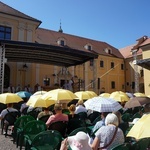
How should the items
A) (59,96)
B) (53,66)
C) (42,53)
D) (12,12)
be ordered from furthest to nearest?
(53,66)
(12,12)
(42,53)
(59,96)

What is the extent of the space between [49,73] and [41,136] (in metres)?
26.5

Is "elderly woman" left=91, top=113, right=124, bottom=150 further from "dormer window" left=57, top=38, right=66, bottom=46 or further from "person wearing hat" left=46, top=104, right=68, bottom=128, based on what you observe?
"dormer window" left=57, top=38, right=66, bottom=46

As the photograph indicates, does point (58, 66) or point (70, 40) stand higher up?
point (70, 40)

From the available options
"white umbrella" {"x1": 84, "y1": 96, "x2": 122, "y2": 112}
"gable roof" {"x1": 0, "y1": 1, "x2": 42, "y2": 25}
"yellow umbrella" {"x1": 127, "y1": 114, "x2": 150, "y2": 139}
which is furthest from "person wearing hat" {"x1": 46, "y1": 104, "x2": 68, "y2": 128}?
"gable roof" {"x1": 0, "y1": 1, "x2": 42, "y2": 25}

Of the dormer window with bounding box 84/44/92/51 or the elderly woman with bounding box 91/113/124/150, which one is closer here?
the elderly woman with bounding box 91/113/124/150

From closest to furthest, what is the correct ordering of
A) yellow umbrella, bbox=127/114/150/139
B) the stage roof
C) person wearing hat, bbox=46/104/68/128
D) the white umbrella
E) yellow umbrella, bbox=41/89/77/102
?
yellow umbrella, bbox=127/114/150/139, person wearing hat, bbox=46/104/68/128, the white umbrella, yellow umbrella, bbox=41/89/77/102, the stage roof

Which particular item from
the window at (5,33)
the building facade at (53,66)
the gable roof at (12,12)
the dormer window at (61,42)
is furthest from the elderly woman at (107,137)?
the dormer window at (61,42)

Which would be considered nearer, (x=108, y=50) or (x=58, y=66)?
(x=58, y=66)

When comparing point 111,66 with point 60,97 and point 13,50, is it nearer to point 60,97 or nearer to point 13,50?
point 13,50

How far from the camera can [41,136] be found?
4.09 m

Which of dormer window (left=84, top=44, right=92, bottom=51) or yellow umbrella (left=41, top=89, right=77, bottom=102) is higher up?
dormer window (left=84, top=44, right=92, bottom=51)

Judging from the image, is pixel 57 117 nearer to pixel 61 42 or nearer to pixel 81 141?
pixel 81 141

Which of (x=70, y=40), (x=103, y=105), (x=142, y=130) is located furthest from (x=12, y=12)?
(x=142, y=130)

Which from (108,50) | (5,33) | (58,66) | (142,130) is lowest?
(142,130)
